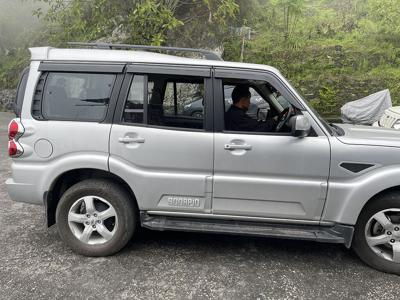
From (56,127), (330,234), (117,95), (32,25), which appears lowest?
(330,234)

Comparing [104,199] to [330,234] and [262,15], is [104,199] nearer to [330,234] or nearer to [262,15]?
[330,234]

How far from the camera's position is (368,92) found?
10.9 meters

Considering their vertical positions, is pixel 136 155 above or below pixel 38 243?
above

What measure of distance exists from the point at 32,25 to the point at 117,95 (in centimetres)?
1420

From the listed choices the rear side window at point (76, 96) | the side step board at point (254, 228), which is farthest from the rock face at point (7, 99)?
the side step board at point (254, 228)

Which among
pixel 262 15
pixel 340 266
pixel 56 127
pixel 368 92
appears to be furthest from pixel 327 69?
pixel 56 127

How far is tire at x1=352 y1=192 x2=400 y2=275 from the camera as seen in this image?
3.43 metres

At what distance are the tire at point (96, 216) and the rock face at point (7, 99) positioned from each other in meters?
11.7

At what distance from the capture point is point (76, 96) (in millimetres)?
3670

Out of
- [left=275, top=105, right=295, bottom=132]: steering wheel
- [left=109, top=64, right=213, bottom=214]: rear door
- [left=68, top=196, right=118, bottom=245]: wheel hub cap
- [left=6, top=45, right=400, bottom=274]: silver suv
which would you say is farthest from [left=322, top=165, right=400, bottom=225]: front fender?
[left=68, top=196, right=118, bottom=245]: wheel hub cap

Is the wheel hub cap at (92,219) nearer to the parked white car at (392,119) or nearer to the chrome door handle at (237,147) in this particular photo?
the chrome door handle at (237,147)

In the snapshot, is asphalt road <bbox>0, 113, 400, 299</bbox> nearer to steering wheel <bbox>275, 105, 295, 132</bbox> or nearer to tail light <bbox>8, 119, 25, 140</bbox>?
tail light <bbox>8, 119, 25, 140</bbox>

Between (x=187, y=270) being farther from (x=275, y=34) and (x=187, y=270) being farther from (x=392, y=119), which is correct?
(x=275, y=34)

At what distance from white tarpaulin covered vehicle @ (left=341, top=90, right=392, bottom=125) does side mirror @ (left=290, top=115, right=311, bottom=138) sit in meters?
7.15
